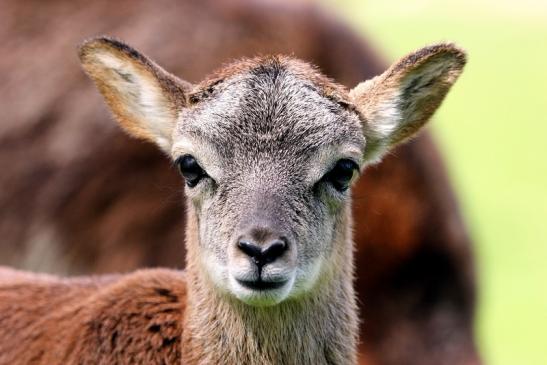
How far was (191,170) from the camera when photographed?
758 centimetres

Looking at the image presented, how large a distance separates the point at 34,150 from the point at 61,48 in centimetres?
111

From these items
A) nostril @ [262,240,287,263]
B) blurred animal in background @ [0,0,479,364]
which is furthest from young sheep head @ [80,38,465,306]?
blurred animal in background @ [0,0,479,364]

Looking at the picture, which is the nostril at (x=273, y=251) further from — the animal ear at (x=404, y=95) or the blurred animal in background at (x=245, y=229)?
the animal ear at (x=404, y=95)

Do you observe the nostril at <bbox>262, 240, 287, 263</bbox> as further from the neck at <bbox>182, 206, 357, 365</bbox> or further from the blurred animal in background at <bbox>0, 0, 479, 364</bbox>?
the blurred animal in background at <bbox>0, 0, 479, 364</bbox>

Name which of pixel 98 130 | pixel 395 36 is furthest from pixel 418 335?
pixel 395 36

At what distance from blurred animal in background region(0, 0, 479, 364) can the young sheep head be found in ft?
12.4

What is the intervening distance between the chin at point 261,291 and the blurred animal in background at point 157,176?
4.63m

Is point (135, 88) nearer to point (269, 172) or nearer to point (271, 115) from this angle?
point (271, 115)

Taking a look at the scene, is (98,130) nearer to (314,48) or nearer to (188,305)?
(314,48)

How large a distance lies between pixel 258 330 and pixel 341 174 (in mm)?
1089

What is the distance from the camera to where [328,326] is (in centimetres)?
772

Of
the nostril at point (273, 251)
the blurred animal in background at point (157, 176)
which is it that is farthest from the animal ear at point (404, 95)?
the blurred animal in background at point (157, 176)

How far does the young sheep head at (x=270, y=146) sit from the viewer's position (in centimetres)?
711

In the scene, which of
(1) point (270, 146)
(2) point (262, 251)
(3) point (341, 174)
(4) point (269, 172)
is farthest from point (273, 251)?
(3) point (341, 174)
